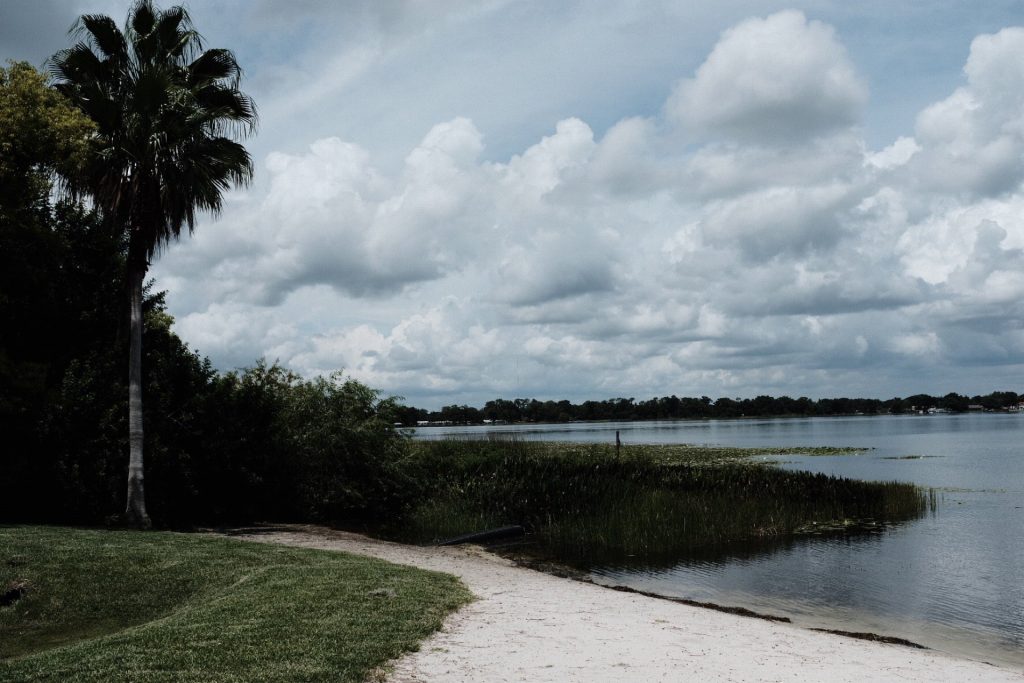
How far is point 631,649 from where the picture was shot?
8.75 m

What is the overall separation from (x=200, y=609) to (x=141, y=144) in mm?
12061

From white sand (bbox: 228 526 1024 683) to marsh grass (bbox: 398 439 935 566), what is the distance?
26.1ft

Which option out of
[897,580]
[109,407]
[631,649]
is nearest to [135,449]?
[109,407]

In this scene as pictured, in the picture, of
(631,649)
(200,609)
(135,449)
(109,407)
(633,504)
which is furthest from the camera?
(633,504)

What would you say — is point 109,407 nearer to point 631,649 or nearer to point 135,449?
point 135,449

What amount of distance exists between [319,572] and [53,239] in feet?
37.2

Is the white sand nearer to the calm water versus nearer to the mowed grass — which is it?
the mowed grass

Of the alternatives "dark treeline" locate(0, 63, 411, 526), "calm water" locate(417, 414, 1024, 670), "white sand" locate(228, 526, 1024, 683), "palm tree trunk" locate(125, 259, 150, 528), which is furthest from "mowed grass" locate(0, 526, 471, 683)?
"calm water" locate(417, 414, 1024, 670)

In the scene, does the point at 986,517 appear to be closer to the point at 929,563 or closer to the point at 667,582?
the point at 929,563

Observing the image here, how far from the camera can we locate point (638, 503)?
23188 mm

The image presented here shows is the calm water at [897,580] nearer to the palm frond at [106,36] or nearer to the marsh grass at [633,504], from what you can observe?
the marsh grass at [633,504]

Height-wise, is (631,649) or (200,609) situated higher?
(200,609)

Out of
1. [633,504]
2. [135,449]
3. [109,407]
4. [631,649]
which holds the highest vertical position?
[109,407]

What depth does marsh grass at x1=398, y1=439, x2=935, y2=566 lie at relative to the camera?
21.5 metres
